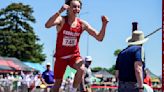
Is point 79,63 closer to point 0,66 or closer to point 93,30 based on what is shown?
point 93,30

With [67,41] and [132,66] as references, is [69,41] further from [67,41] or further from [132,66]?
[132,66]

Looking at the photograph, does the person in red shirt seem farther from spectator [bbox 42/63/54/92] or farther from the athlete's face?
spectator [bbox 42/63/54/92]

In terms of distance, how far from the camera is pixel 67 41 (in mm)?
8289

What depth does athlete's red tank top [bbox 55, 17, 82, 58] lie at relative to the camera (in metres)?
8.30

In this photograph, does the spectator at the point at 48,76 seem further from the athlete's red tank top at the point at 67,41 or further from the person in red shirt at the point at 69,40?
the athlete's red tank top at the point at 67,41

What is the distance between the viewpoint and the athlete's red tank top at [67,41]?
27.2 ft

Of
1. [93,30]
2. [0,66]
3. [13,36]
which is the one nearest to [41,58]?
[13,36]

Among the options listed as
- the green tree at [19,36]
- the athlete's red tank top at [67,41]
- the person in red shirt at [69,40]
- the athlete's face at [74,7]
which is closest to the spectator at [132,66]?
the person in red shirt at [69,40]

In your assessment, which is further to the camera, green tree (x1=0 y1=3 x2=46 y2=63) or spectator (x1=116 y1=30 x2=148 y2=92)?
green tree (x1=0 y1=3 x2=46 y2=63)

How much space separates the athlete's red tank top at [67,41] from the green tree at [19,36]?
77.8m

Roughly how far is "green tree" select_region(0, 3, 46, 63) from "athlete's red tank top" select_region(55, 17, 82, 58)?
255ft

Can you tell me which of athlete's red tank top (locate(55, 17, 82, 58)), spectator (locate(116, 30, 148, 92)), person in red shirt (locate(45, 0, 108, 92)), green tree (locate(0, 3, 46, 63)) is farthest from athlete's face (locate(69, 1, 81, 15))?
green tree (locate(0, 3, 46, 63))

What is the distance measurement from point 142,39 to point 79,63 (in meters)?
1.14

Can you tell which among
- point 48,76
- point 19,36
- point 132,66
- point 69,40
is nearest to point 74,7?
point 69,40
